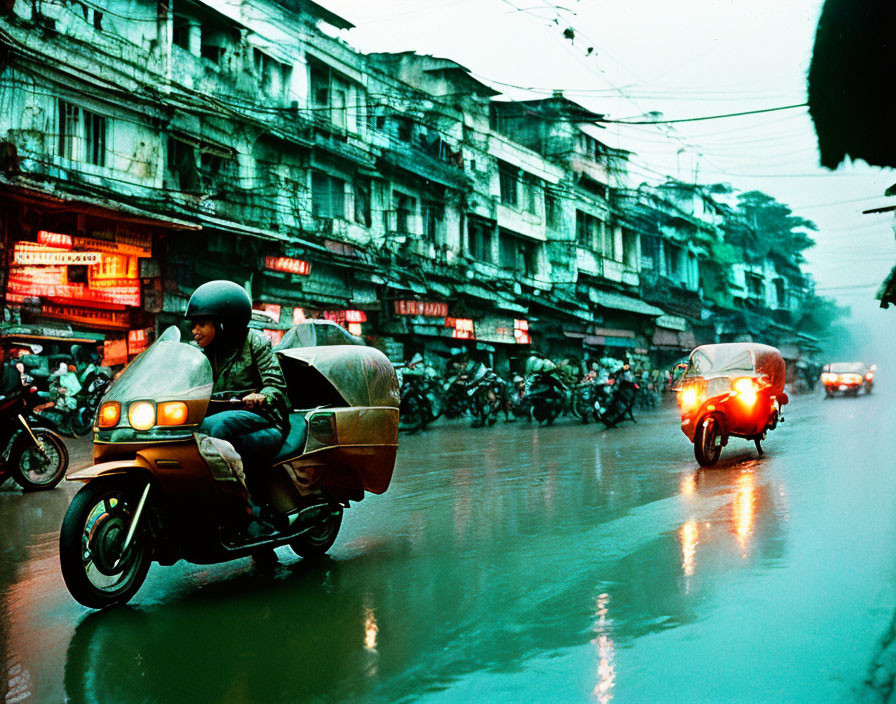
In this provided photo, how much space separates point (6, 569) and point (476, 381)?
51.3 ft

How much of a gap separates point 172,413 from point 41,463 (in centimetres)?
639

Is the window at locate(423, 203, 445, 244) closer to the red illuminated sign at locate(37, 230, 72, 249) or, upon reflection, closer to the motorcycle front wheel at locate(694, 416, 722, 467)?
the red illuminated sign at locate(37, 230, 72, 249)

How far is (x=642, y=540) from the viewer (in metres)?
6.07

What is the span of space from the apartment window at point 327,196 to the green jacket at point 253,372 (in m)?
20.2

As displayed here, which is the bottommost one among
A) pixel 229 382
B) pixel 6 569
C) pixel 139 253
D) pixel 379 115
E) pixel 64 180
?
pixel 6 569

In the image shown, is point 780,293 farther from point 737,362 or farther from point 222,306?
point 222,306

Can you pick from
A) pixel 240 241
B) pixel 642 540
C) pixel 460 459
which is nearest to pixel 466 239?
pixel 240 241

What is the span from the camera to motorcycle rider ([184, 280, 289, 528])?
4.98 m

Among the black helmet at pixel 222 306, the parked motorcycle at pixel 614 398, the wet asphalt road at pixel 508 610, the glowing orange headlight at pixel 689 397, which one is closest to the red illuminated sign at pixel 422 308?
the parked motorcycle at pixel 614 398

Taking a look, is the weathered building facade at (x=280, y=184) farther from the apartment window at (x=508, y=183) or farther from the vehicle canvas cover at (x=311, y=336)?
the vehicle canvas cover at (x=311, y=336)

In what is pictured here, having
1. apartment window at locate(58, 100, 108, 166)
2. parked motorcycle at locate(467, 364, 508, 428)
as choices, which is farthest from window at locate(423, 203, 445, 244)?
apartment window at locate(58, 100, 108, 166)

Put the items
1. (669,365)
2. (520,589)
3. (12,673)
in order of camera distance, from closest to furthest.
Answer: (12,673)
(520,589)
(669,365)

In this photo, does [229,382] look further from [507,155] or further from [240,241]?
[507,155]

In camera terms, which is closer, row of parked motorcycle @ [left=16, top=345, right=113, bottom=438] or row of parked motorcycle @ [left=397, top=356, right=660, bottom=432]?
row of parked motorcycle @ [left=16, top=345, right=113, bottom=438]
